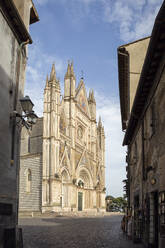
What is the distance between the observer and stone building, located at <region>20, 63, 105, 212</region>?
123ft

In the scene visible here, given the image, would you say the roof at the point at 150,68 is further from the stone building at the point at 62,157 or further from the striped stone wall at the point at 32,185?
the striped stone wall at the point at 32,185

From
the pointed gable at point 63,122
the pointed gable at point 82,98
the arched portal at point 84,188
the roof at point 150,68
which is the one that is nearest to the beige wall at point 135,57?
the roof at point 150,68

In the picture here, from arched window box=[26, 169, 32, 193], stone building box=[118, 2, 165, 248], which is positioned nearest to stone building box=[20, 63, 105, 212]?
arched window box=[26, 169, 32, 193]

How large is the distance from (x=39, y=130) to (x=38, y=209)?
1144 centimetres

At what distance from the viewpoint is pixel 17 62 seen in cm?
943

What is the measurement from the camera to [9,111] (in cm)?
847

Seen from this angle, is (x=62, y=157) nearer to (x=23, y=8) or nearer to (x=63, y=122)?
(x=63, y=122)

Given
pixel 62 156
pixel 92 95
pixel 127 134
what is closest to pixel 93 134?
pixel 92 95

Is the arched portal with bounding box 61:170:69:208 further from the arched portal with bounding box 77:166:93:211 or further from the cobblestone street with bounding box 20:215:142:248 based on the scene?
the cobblestone street with bounding box 20:215:142:248

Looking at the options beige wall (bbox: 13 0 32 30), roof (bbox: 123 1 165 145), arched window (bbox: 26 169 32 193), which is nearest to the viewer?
roof (bbox: 123 1 165 145)

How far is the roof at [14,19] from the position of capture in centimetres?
821

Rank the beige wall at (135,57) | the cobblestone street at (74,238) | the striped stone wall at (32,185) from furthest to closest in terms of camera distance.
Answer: the striped stone wall at (32,185), the beige wall at (135,57), the cobblestone street at (74,238)

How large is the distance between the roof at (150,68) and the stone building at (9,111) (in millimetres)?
4071

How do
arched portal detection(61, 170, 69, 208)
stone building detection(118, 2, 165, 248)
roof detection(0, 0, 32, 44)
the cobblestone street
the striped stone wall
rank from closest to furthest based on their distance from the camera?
1. stone building detection(118, 2, 165, 248)
2. roof detection(0, 0, 32, 44)
3. the cobblestone street
4. the striped stone wall
5. arched portal detection(61, 170, 69, 208)
